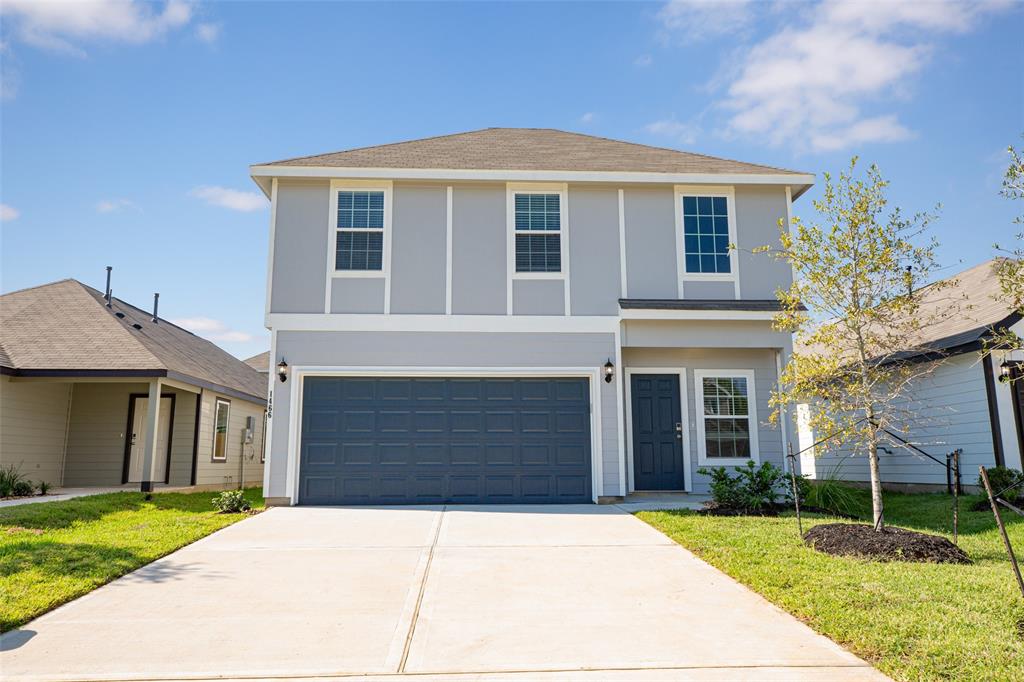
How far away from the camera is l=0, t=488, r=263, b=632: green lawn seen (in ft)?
16.7

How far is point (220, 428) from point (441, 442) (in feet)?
26.8

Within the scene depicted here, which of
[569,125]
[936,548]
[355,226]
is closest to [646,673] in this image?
[936,548]

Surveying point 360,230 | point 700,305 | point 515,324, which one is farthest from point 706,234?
point 360,230

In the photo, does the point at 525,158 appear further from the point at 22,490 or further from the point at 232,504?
the point at 22,490

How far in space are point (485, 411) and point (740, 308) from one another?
4.53 metres

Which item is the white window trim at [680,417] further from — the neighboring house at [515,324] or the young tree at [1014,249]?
the young tree at [1014,249]

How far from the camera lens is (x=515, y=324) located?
11.2m

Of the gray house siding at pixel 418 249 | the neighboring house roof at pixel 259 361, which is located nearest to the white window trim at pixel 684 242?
the gray house siding at pixel 418 249

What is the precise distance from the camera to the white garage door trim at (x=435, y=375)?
34.9 feet

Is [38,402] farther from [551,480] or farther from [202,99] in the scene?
[551,480]

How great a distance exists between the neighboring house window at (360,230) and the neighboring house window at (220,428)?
711 cm

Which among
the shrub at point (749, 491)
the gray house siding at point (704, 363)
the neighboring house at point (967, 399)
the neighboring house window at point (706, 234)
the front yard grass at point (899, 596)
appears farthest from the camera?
the gray house siding at point (704, 363)

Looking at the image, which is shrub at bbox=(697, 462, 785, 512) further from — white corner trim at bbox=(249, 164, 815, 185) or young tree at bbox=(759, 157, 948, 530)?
white corner trim at bbox=(249, 164, 815, 185)

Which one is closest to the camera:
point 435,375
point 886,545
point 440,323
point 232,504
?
point 886,545
